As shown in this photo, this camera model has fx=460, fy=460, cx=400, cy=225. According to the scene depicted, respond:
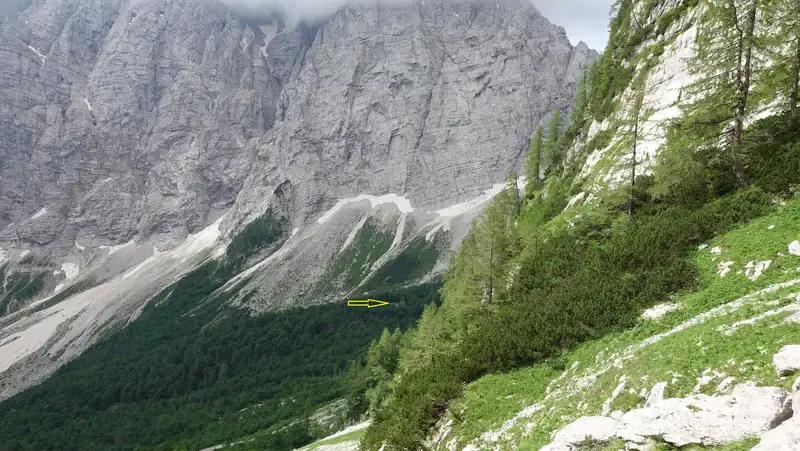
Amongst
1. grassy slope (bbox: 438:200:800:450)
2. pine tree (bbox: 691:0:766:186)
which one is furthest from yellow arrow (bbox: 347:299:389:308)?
grassy slope (bbox: 438:200:800:450)

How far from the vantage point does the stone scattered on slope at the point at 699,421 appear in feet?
29.2

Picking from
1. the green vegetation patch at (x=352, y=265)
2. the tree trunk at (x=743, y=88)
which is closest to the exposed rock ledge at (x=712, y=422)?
the tree trunk at (x=743, y=88)

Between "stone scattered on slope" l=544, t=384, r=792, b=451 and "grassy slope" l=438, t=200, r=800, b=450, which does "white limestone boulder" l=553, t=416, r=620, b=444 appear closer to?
"stone scattered on slope" l=544, t=384, r=792, b=451

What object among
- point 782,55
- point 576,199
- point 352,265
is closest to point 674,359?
point 782,55

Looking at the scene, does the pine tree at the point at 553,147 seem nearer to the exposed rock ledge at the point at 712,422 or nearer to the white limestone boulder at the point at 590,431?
the white limestone boulder at the point at 590,431

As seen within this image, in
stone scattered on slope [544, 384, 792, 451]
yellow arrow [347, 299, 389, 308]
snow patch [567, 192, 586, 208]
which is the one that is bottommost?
yellow arrow [347, 299, 389, 308]

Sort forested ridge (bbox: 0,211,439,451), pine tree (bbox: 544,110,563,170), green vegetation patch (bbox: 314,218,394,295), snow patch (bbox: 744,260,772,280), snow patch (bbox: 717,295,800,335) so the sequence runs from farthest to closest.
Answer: green vegetation patch (bbox: 314,218,394,295), forested ridge (bbox: 0,211,439,451), pine tree (bbox: 544,110,563,170), snow patch (bbox: 744,260,772,280), snow patch (bbox: 717,295,800,335)

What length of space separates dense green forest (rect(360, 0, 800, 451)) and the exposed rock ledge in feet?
31.1

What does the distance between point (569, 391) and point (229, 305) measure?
579ft

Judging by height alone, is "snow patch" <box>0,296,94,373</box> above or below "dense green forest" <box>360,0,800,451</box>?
above

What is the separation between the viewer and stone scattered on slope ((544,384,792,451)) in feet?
29.2


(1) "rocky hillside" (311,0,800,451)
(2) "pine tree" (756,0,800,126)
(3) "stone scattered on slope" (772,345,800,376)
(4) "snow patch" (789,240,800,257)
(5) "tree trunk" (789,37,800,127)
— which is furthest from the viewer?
(5) "tree trunk" (789,37,800,127)

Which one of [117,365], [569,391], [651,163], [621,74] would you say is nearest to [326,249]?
[117,365]

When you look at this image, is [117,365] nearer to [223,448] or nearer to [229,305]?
[229,305]
